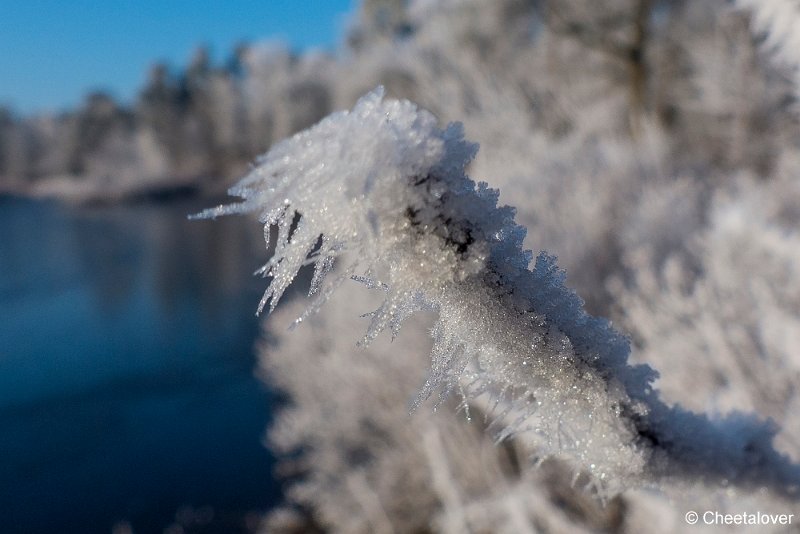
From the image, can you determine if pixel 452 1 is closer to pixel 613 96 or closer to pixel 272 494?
pixel 613 96

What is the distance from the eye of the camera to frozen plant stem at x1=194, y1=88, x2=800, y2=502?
38 centimetres

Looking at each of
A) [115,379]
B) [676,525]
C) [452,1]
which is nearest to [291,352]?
[115,379]

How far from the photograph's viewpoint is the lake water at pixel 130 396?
607 cm

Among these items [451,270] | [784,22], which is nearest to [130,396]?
[784,22]

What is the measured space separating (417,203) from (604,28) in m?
12.0

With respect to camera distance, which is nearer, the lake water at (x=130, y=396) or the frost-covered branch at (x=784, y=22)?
the frost-covered branch at (x=784, y=22)

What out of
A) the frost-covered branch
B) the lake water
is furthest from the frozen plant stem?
the lake water

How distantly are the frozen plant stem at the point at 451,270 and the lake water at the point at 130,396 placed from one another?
19.0ft

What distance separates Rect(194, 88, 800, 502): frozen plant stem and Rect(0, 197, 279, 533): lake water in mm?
5791

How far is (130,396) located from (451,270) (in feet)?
26.8

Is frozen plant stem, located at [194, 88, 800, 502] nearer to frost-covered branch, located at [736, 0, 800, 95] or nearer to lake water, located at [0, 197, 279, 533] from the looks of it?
frost-covered branch, located at [736, 0, 800, 95]

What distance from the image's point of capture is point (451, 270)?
40 cm

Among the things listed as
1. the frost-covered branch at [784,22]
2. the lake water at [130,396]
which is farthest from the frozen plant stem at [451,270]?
the lake water at [130,396]

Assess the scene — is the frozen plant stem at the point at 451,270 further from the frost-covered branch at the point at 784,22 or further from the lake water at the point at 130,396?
the lake water at the point at 130,396
